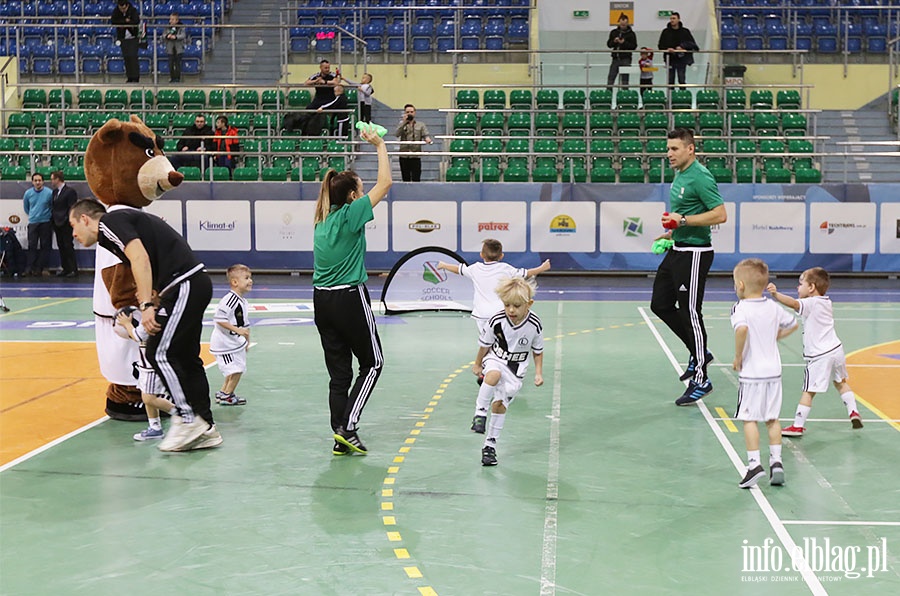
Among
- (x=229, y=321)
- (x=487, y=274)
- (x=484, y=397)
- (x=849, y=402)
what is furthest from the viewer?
(x=487, y=274)

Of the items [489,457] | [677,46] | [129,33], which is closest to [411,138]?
[677,46]

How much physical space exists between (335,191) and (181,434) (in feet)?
7.63

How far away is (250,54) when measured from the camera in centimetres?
3091

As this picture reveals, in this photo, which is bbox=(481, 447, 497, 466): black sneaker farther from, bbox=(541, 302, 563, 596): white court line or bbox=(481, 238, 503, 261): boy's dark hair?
bbox=(481, 238, 503, 261): boy's dark hair

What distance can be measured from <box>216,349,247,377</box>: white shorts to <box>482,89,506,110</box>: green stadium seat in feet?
57.9

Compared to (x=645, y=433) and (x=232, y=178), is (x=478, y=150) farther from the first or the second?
(x=645, y=433)

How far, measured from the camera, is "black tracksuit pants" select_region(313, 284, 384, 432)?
830 cm

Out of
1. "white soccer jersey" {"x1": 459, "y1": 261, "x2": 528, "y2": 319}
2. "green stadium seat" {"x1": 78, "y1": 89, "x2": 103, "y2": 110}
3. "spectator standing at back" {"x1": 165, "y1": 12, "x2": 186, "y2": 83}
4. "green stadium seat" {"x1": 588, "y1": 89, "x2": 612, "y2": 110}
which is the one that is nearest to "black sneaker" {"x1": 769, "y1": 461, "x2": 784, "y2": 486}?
"white soccer jersey" {"x1": 459, "y1": 261, "x2": 528, "y2": 319}

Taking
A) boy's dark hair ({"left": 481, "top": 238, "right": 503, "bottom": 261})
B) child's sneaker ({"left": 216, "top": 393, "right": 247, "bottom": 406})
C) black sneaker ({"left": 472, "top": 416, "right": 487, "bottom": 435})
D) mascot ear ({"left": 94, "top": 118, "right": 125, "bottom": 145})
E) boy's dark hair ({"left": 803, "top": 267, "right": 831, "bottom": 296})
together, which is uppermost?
mascot ear ({"left": 94, "top": 118, "right": 125, "bottom": 145})

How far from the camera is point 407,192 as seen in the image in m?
22.5

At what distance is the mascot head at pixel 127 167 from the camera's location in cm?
896

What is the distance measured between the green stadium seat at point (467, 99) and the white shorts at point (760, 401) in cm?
2040

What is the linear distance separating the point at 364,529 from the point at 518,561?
1.08 meters

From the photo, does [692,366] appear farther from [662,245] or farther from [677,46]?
[677,46]
